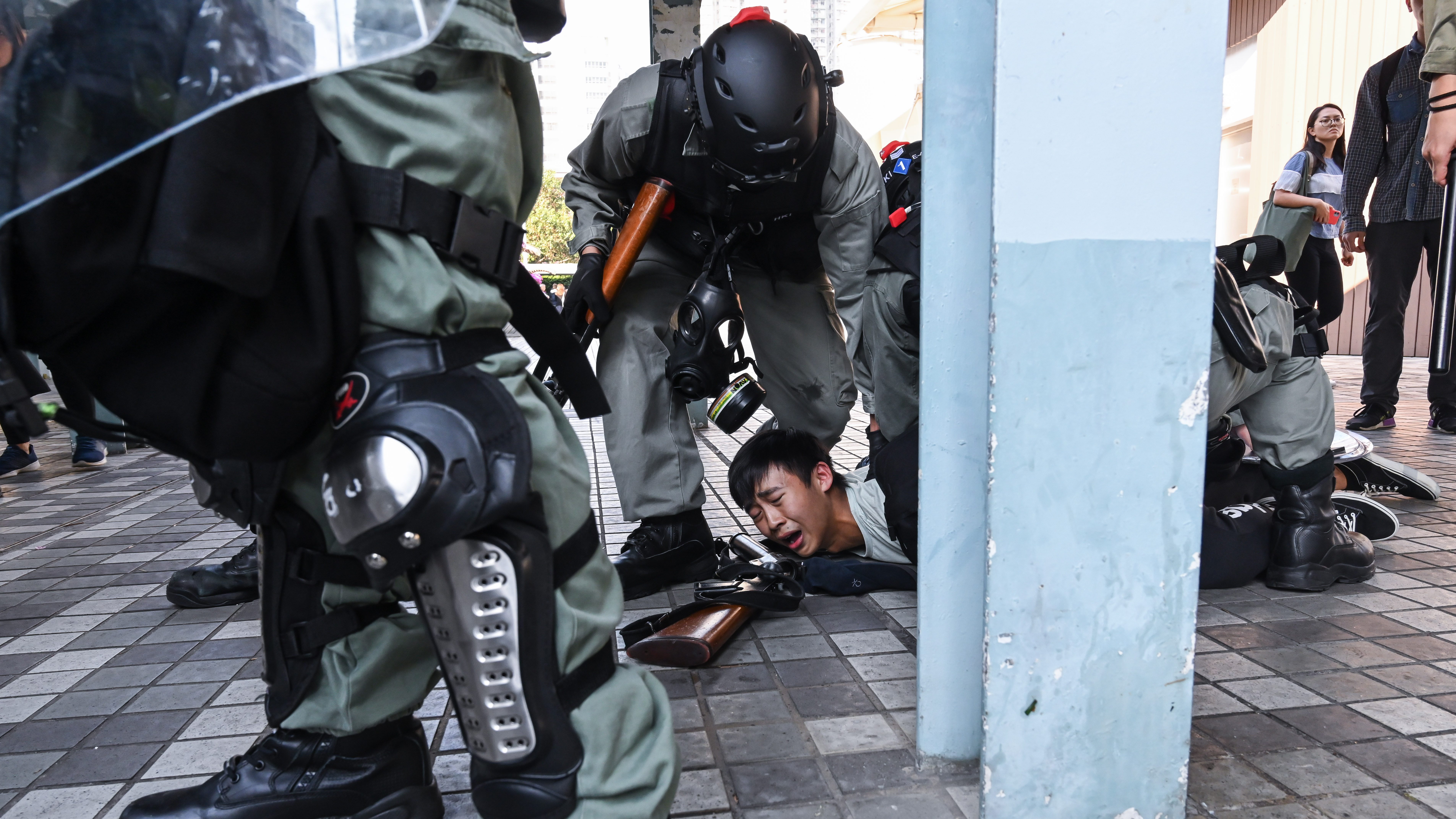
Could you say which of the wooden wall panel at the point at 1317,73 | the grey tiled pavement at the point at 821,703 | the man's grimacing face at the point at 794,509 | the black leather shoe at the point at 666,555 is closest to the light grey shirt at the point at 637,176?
the man's grimacing face at the point at 794,509

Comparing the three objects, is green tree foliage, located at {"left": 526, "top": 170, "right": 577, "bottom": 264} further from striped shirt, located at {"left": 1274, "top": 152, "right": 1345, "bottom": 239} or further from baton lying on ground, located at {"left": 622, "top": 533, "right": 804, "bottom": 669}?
baton lying on ground, located at {"left": 622, "top": 533, "right": 804, "bottom": 669}

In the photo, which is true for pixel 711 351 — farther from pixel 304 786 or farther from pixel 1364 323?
pixel 1364 323

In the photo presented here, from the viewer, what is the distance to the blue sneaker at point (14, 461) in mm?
3947

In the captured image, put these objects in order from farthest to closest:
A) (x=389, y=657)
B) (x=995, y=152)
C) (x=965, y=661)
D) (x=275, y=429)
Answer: (x=965, y=661) → (x=389, y=657) → (x=995, y=152) → (x=275, y=429)

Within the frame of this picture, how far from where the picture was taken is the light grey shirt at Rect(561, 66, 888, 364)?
2330mm

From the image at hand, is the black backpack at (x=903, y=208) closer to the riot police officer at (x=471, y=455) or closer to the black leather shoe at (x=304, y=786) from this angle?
the riot police officer at (x=471, y=455)

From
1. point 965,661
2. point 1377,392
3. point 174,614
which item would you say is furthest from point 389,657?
point 1377,392

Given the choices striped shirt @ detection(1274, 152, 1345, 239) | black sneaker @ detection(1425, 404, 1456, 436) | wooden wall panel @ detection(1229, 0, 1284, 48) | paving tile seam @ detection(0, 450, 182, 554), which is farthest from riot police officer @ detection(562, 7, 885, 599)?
wooden wall panel @ detection(1229, 0, 1284, 48)

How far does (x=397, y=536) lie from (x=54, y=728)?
3.93ft

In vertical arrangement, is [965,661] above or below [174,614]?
above

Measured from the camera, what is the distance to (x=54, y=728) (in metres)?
1.56

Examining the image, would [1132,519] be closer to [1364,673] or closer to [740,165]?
[1364,673]

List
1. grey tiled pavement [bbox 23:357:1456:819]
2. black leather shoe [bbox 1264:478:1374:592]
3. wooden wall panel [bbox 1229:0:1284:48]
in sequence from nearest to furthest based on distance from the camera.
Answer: grey tiled pavement [bbox 23:357:1456:819] → black leather shoe [bbox 1264:478:1374:592] → wooden wall panel [bbox 1229:0:1284:48]

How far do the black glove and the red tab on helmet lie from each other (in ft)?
2.19
